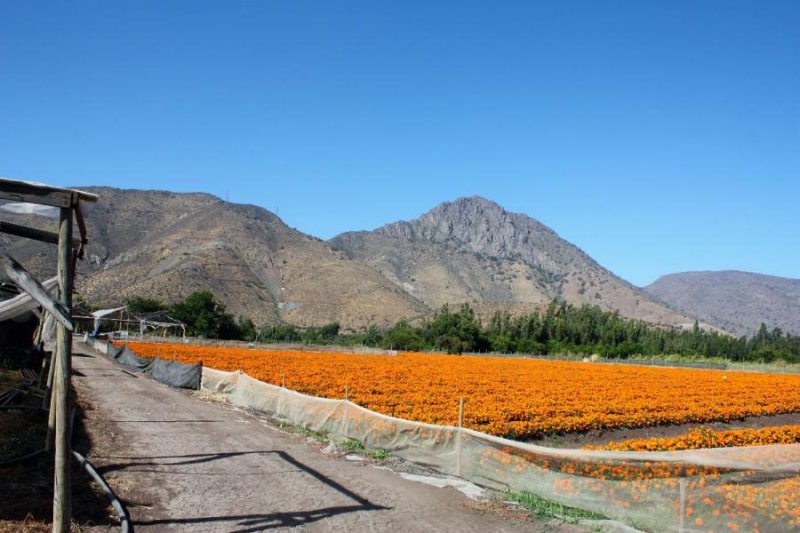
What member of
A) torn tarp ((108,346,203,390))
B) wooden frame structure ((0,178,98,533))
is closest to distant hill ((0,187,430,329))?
torn tarp ((108,346,203,390))

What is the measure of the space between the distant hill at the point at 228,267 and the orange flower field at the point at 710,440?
295 ft

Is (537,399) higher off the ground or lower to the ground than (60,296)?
lower

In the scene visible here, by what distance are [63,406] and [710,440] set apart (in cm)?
1626

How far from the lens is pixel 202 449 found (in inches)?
462

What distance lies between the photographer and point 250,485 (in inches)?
360

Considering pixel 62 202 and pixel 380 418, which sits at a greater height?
pixel 62 202

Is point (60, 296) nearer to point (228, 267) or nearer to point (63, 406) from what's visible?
point (63, 406)

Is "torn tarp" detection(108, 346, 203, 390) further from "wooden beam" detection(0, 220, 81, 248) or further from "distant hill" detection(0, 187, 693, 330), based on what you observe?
"distant hill" detection(0, 187, 693, 330)

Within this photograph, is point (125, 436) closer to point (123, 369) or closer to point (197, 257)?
point (123, 369)

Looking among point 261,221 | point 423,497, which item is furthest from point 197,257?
point 423,497

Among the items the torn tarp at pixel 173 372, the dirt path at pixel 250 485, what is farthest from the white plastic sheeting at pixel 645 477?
the torn tarp at pixel 173 372

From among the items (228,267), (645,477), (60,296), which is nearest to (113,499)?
(60,296)

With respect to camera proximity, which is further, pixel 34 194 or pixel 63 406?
pixel 34 194

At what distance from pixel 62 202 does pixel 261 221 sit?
501 ft
